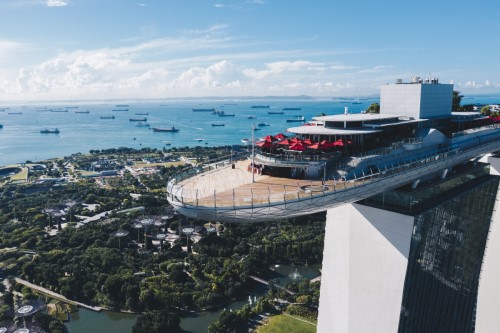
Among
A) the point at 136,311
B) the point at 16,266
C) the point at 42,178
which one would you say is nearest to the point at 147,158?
the point at 42,178

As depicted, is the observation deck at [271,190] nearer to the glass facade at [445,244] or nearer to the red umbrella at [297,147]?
the glass facade at [445,244]

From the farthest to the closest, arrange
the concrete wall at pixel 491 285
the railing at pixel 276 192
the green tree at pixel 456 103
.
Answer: the green tree at pixel 456 103, the concrete wall at pixel 491 285, the railing at pixel 276 192

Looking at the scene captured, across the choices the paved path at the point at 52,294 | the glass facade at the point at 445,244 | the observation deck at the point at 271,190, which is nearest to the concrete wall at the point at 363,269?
the glass facade at the point at 445,244

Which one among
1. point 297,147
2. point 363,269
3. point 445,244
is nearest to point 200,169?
point 297,147

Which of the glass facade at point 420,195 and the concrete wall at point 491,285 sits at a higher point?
the glass facade at point 420,195

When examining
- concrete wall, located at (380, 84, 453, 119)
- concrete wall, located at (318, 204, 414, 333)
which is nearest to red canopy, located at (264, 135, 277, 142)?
concrete wall, located at (318, 204, 414, 333)

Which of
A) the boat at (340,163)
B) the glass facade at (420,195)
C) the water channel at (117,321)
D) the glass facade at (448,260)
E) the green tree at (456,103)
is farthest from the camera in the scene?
the green tree at (456,103)
